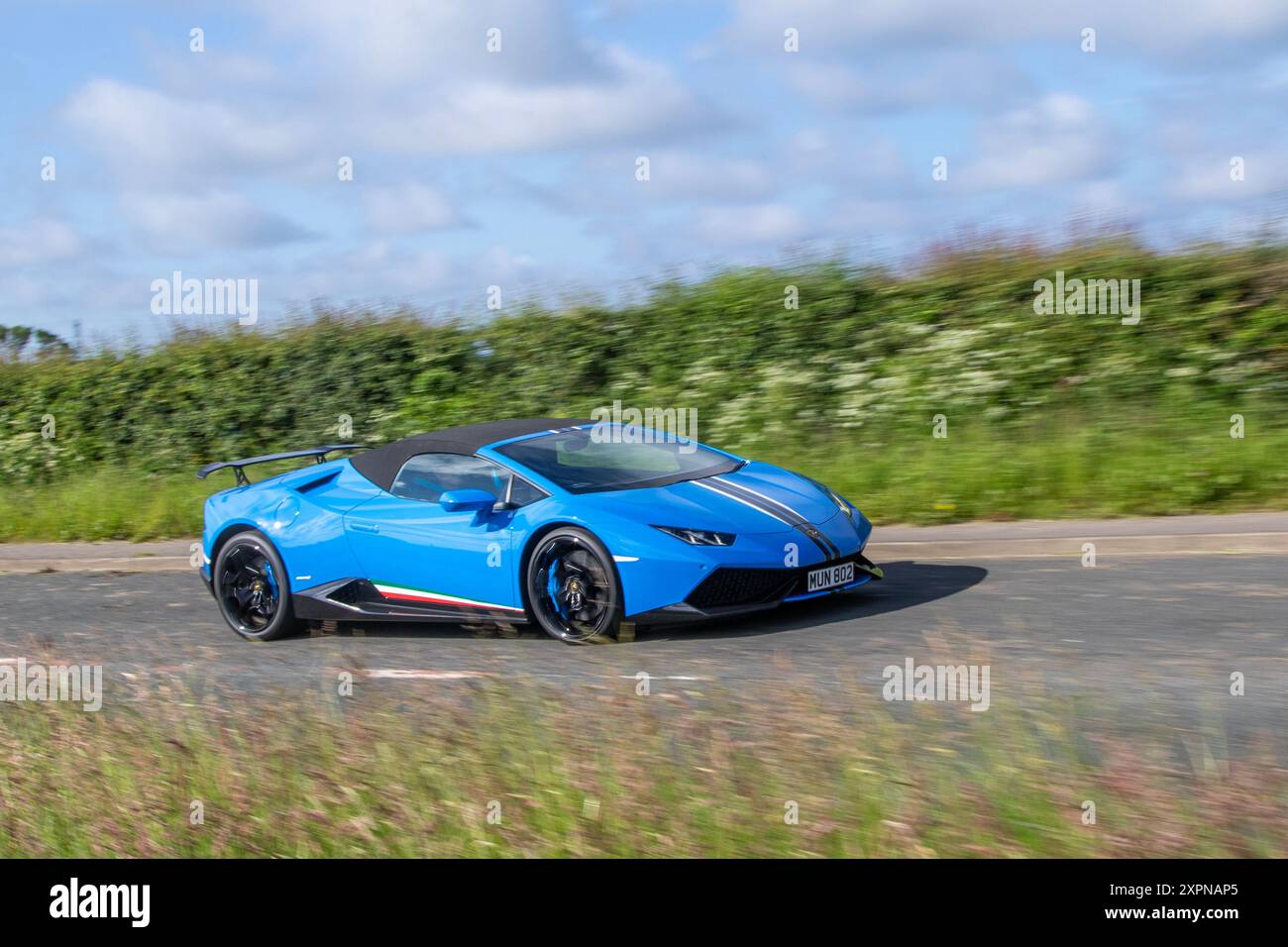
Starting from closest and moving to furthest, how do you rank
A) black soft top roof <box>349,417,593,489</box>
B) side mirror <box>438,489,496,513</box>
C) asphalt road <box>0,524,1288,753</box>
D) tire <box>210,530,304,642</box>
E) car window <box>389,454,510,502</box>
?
asphalt road <box>0,524,1288,753</box>, side mirror <box>438,489,496,513</box>, car window <box>389,454,510,502</box>, black soft top roof <box>349,417,593,489</box>, tire <box>210,530,304,642</box>

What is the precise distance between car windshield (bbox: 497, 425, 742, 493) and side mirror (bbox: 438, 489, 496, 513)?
37 centimetres

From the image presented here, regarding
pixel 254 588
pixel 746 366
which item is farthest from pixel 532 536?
pixel 746 366

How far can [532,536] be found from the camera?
8477mm

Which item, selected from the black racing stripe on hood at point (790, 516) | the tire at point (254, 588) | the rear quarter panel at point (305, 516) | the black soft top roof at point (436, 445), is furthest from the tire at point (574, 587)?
the tire at point (254, 588)

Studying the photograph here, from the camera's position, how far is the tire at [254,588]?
31.9ft

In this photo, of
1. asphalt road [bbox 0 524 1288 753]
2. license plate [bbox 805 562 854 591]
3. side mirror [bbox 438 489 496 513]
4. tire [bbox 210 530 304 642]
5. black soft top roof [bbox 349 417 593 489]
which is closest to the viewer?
asphalt road [bbox 0 524 1288 753]

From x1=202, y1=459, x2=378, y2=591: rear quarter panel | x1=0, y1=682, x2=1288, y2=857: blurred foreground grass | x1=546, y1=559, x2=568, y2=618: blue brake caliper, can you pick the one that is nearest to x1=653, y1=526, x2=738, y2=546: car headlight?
x1=546, y1=559, x2=568, y2=618: blue brake caliper

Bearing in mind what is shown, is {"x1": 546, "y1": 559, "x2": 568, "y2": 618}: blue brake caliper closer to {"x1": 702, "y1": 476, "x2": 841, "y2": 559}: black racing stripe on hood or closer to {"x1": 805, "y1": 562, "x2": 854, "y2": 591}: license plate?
{"x1": 702, "y1": 476, "x2": 841, "y2": 559}: black racing stripe on hood

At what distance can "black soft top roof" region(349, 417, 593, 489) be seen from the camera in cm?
936

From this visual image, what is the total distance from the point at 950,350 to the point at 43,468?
1444cm

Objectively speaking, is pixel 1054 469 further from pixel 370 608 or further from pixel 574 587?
pixel 370 608

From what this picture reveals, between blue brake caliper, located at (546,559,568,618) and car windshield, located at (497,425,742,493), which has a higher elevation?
car windshield, located at (497,425,742,493)

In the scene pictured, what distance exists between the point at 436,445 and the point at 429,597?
1.08 metres
